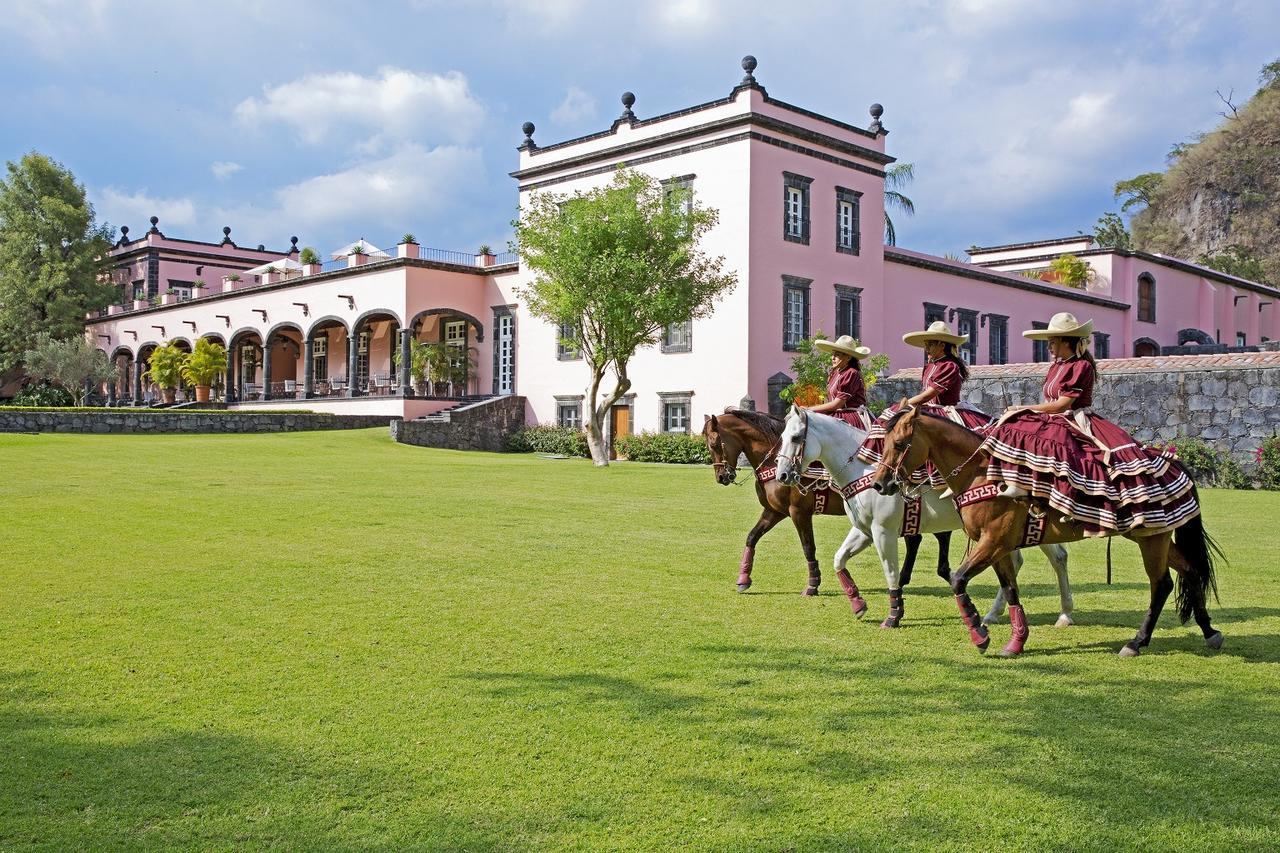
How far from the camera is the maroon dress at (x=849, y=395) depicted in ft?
28.0

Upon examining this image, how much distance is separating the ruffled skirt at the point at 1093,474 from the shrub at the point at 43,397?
158ft

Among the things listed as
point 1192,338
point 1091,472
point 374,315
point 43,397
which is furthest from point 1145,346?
point 43,397

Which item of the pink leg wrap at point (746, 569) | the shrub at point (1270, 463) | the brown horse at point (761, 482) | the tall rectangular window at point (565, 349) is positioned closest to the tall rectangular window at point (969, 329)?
the tall rectangular window at point (565, 349)

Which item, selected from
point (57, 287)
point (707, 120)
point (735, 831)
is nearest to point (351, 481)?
point (735, 831)

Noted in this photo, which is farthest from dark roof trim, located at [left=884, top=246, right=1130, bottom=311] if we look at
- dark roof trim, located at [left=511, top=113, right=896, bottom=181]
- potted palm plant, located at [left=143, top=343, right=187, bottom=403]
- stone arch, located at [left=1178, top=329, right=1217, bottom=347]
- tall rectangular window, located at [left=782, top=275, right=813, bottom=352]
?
potted palm plant, located at [left=143, top=343, right=187, bottom=403]

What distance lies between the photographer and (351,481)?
1784 cm

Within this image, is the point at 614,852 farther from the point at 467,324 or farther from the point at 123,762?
the point at 467,324

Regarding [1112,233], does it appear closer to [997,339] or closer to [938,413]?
[997,339]

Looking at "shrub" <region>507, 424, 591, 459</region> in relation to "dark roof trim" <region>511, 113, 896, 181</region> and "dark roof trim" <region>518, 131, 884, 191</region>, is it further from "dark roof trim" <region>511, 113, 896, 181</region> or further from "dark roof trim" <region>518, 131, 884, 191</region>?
"dark roof trim" <region>511, 113, 896, 181</region>

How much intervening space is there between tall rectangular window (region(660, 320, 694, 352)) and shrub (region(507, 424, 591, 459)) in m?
3.83

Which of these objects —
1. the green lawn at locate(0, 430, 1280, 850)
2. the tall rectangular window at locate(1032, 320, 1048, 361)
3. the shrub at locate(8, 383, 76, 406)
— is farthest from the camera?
the shrub at locate(8, 383, 76, 406)

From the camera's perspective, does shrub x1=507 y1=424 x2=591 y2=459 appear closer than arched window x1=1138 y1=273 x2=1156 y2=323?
Yes

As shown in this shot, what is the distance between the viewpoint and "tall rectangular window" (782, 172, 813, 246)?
30422 mm

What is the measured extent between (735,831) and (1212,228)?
213 feet
